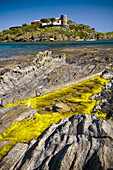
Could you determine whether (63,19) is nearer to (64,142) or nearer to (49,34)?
(49,34)

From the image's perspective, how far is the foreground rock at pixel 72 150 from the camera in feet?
17.5

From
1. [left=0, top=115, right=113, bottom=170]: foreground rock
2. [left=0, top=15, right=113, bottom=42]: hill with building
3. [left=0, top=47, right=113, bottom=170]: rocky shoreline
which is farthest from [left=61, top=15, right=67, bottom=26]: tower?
[left=0, top=115, right=113, bottom=170]: foreground rock

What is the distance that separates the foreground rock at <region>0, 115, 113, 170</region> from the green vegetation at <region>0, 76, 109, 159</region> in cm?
161

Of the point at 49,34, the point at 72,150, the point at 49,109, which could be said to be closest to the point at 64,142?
the point at 72,150

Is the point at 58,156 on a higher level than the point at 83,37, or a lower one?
lower

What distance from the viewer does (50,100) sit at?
1439 cm

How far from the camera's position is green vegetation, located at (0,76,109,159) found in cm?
909

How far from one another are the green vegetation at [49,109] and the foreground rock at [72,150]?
5.28 feet

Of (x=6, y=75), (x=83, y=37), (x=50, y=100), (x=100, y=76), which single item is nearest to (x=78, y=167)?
(x=50, y=100)

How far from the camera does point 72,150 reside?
5.84m

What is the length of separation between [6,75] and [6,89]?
198 centimetres

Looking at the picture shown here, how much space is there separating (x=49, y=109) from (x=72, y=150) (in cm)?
686

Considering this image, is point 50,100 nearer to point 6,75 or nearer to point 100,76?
point 6,75

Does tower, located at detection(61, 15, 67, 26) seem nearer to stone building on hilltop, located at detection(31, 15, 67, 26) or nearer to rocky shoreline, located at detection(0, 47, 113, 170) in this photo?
stone building on hilltop, located at detection(31, 15, 67, 26)
